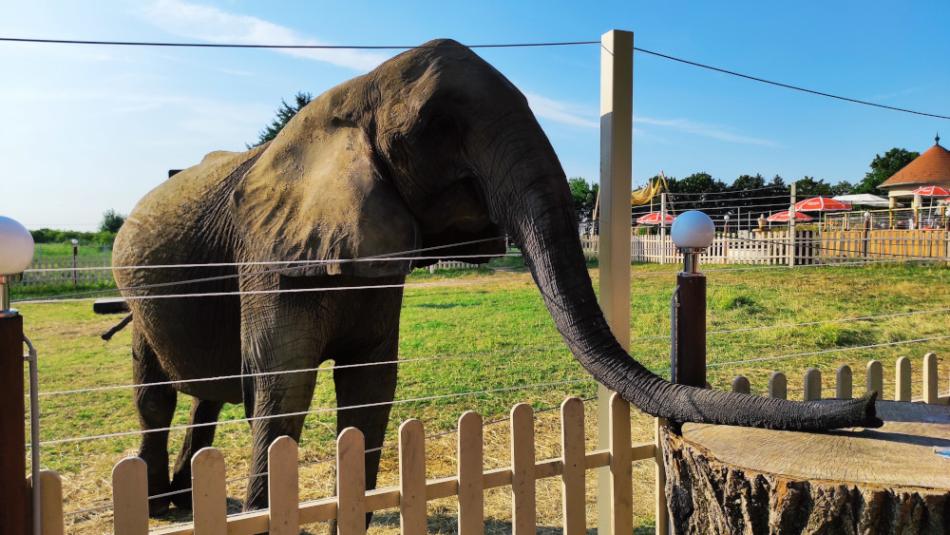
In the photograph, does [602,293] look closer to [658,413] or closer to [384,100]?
[658,413]

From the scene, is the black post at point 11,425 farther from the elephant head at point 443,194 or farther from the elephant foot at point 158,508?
the elephant foot at point 158,508

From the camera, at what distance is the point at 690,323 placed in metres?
2.20

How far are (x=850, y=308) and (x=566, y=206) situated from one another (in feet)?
28.9

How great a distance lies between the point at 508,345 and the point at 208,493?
19.9ft

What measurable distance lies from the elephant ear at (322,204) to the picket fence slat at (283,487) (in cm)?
58

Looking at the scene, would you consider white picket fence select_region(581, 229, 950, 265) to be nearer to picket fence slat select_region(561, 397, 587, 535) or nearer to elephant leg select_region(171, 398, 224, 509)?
elephant leg select_region(171, 398, 224, 509)

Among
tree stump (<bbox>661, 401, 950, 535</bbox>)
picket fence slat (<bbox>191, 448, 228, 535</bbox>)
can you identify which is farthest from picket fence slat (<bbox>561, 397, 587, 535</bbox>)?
picket fence slat (<bbox>191, 448, 228, 535</bbox>)

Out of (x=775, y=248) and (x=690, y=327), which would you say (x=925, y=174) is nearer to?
(x=775, y=248)

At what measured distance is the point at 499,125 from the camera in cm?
205

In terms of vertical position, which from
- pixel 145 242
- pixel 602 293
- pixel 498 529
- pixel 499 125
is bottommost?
pixel 498 529

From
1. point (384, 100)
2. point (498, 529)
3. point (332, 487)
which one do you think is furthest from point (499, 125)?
point (332, 487)

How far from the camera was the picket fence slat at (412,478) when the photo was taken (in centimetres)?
191

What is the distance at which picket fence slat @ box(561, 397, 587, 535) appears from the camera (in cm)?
221

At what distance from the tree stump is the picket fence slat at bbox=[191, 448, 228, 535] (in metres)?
1.31
